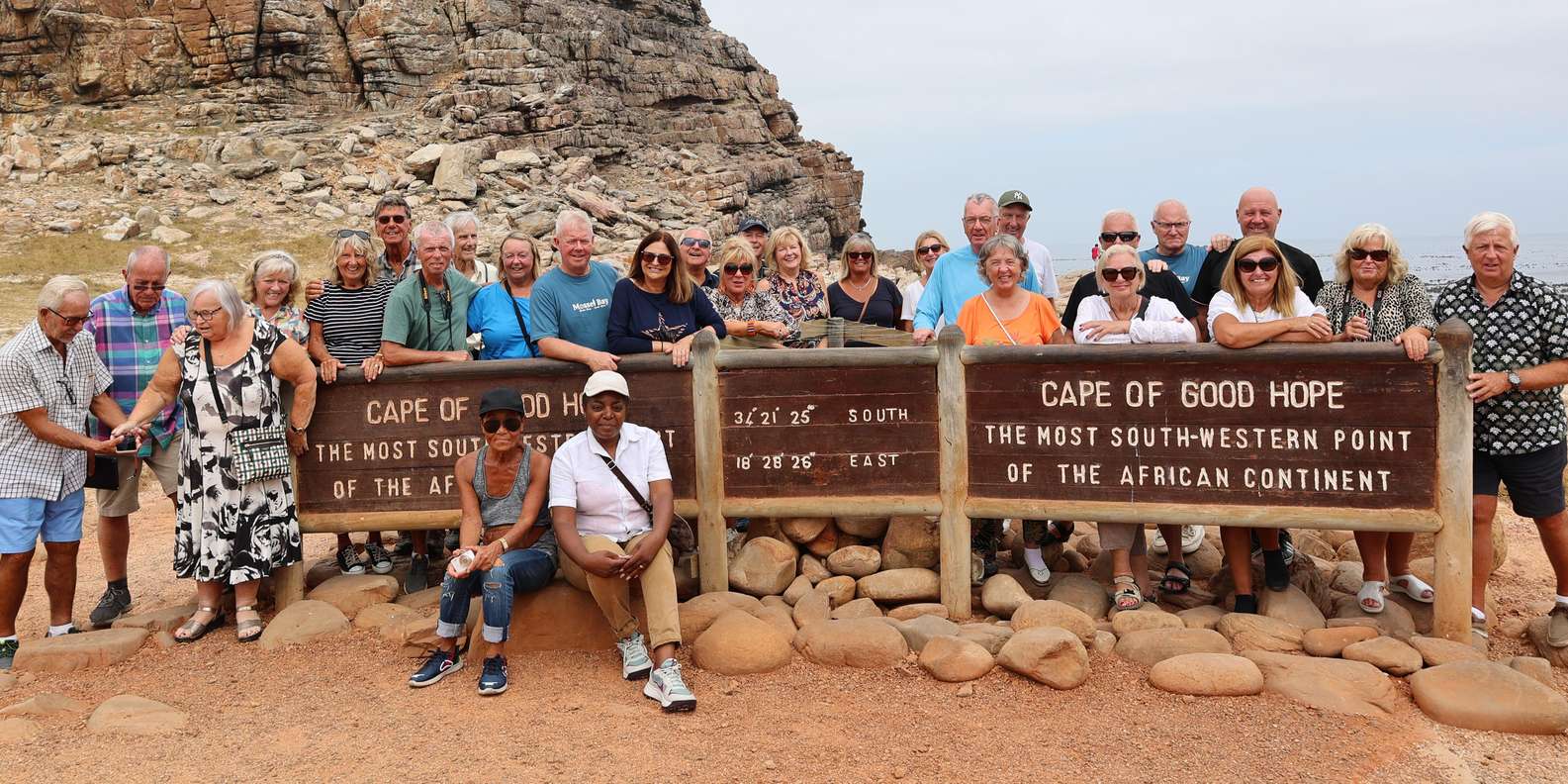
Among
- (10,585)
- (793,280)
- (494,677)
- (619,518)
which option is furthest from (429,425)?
(793,280)

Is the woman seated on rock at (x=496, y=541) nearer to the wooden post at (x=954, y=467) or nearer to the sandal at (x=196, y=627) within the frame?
the sandal at (x=196, y=627)

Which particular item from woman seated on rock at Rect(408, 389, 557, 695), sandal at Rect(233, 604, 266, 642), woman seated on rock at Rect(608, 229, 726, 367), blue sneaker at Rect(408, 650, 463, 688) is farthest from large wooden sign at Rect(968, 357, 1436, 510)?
sandal at Rect(233, 604, 266, 642)

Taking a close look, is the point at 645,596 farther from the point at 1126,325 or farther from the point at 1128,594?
the point at 1126,325

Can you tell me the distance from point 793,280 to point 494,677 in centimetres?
375

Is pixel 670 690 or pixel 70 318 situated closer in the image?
pixel 670 690

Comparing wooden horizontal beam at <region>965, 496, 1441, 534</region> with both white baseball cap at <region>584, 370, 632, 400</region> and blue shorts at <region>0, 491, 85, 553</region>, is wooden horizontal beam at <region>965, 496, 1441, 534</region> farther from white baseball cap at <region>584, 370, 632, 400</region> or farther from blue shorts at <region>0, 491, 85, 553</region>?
blue shorts at <region>0, 491, 85, 553</region>

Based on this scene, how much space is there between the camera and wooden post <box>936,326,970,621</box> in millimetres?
6398

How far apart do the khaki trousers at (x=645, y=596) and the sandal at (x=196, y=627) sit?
2577mm

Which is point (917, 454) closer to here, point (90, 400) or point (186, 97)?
point (90, 400)

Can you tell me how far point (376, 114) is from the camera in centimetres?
4831

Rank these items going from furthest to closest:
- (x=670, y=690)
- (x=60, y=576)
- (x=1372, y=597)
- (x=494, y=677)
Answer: (x=60, y=576) < (x=1372, y=597) < (x=494, y=677) < (x=670, y=690)

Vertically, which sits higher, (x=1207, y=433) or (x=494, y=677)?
(x=1207, y=433)

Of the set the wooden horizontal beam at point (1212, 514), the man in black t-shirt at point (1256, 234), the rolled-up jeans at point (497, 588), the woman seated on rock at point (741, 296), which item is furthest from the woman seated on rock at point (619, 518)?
the man in black t-shirt at point (1256, 234)

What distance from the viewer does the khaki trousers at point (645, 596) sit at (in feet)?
18.7
